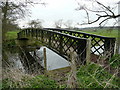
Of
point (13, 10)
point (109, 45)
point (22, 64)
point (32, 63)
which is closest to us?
point (109, 45)

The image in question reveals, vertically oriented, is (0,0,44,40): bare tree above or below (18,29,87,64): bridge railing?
above

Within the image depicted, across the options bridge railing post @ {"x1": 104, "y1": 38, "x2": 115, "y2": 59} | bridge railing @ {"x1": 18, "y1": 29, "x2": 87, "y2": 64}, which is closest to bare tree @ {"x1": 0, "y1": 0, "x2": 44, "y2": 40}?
bridge railing @ {"x1": 18, "y1": 29, "x2": 87, "y2": 64}

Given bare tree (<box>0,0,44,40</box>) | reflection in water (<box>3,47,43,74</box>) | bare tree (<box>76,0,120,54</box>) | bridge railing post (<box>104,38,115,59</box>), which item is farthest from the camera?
bare tree (<box>0,0,44,40</box>)

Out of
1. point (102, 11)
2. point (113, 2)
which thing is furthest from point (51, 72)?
point (113, 2)

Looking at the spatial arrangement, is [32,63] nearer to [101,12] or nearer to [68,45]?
[68,45]

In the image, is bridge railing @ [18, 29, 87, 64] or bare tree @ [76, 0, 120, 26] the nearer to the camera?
bridge railing @ [18, 29, 87, 64]

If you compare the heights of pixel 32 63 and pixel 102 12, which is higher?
A: pixel 102 12

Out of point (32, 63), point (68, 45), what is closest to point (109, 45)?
point (68, 45)

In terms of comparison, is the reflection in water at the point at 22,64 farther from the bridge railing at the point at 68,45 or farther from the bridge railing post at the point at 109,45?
the bridge railing post at the point at 109,45

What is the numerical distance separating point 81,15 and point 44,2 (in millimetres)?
4578

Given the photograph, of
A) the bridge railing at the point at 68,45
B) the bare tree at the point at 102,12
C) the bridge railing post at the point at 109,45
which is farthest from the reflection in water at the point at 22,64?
the bare tree at the point at 102,12

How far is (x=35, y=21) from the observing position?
49.5ft

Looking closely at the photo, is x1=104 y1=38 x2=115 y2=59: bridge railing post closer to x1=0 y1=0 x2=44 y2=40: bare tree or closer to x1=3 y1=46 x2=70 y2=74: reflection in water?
x1=3 y1=46 x2=70 y2=74: reflection in water

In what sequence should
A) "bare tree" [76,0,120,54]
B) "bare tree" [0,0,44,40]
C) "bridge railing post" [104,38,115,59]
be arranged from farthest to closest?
"bare tree" [0,0,44,40] → "bare tree" [76,0,120,54] → "bridge railing post" [104,38,115,59]
